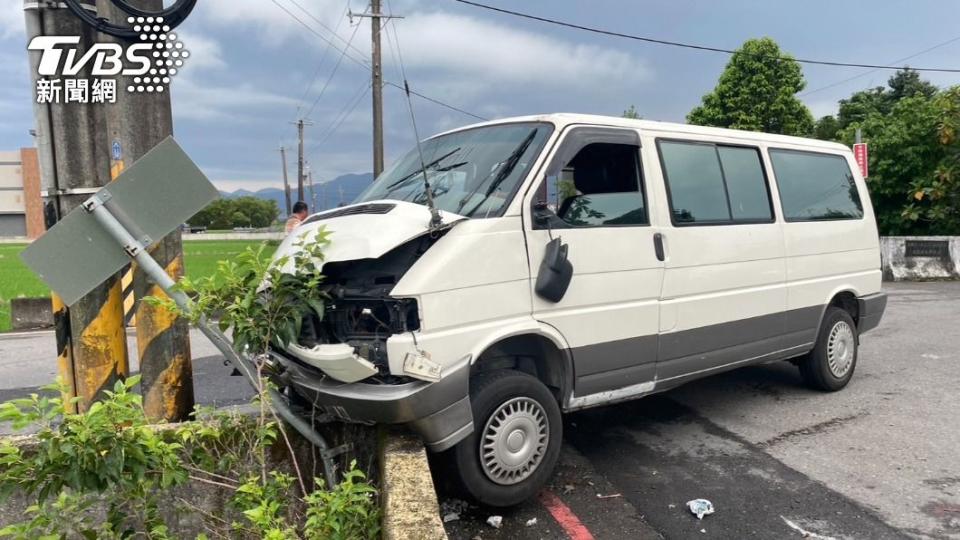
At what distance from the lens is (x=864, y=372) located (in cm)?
683

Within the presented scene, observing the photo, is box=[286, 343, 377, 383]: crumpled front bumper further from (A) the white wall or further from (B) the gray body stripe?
(A) the white wall

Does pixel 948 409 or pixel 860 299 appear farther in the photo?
pixel 860 299

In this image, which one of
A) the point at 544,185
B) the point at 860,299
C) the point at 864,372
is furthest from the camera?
the point at 864,372

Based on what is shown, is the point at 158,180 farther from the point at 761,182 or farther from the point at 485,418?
the point at 761,182

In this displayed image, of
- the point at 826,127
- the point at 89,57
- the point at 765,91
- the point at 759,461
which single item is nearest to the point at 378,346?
the point at 89,57

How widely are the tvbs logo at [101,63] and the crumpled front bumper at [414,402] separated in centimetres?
216

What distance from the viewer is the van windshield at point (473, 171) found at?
12.2 ft

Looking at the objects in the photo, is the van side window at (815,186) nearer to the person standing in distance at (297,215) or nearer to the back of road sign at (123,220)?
the back of road sign at (123,220)

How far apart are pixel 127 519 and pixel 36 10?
10.0ft

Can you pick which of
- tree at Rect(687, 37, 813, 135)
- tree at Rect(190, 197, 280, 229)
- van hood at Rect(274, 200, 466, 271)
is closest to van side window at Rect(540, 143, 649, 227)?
van hood at Rect(274, 200, 466, 271)

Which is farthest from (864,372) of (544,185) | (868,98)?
(868,98)

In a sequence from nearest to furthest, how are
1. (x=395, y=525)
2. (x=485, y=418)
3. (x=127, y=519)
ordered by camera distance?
(x=395, y=525) → (x=127, y=519) → (x=485, y=418)

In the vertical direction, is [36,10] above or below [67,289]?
above

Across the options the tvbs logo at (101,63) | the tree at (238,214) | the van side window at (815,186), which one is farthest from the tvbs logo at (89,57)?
the tree at (238,214)
